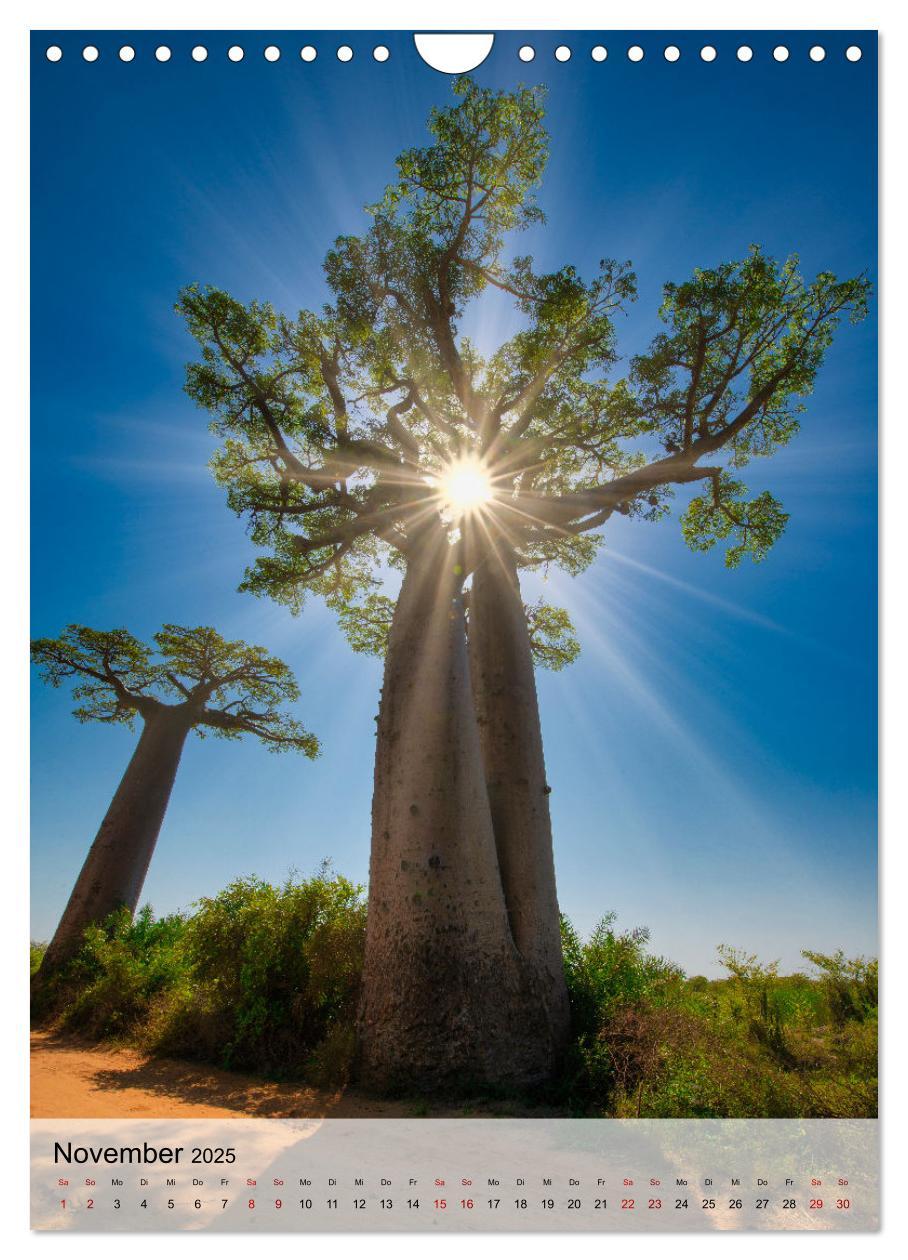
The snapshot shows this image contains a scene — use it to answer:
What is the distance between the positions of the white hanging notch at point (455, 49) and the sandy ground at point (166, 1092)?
4141 millimetres

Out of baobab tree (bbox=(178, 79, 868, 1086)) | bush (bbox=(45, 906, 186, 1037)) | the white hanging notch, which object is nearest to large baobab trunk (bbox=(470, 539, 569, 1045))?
baobab tree (bbox=(178, 79, 868, 1086))

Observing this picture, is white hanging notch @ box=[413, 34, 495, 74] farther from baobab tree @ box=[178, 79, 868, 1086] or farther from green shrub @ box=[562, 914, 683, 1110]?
green shrub @ box=[562, 914, 683, 1110]

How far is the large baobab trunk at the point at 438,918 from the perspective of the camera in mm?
3820

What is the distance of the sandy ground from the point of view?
9.97ft

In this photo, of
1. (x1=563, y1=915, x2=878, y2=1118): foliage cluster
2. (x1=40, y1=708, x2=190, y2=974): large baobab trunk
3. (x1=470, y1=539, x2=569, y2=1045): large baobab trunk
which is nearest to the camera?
(x1=563, y1=915, x2=878, y2=1118): foliage cluster

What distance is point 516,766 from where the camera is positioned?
16.6 feet

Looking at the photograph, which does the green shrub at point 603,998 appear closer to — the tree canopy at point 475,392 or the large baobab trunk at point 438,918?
the large baobab trunk at point 438,918

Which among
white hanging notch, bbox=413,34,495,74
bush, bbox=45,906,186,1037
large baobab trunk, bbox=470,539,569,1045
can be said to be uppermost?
white hanging notch, bbox=413,34,495,74

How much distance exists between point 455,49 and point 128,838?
8.31 m

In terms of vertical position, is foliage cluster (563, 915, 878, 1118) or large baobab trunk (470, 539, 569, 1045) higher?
large baobab trunk (470, 539, 569, 1045)

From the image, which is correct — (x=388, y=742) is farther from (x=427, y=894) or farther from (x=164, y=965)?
(x=164, y=965)

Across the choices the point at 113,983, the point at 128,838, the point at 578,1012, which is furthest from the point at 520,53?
the point at 128,838

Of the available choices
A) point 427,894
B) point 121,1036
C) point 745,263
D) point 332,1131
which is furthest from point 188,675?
point 745,263

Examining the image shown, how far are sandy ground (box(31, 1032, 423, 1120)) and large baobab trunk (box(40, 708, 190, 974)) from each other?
102 inches
